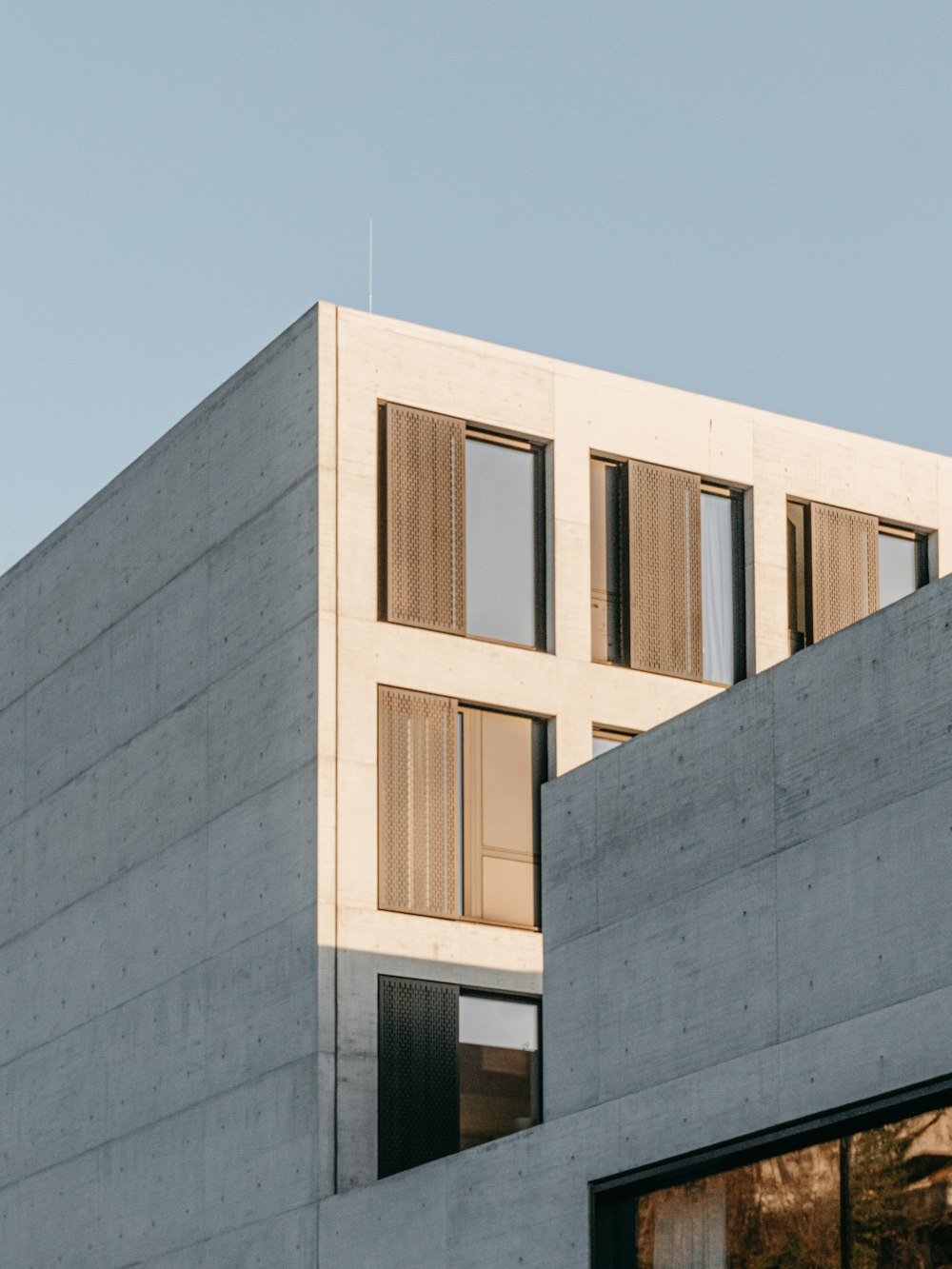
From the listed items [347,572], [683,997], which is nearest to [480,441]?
[347,572]

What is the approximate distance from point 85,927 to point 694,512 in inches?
332

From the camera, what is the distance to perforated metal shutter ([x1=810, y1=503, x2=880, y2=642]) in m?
28.1

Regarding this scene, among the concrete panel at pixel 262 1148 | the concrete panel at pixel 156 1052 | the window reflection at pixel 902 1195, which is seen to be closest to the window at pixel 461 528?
the concrete panel at pixel 156 1052

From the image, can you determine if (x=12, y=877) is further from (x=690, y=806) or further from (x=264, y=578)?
(x=690, y=806)

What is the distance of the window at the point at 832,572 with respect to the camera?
28.0m

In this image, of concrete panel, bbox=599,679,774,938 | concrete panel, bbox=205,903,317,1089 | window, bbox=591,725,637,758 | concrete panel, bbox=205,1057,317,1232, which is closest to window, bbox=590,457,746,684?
window, bbox=591,725,637,758

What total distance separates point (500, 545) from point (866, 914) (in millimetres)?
10059

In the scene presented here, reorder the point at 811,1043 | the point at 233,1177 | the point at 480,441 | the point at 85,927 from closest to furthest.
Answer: the point at 811,1043, the point at 233,1177, the point at 480,441, the point at 85,927

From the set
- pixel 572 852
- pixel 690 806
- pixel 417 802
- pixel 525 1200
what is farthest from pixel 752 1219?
pixel 417 802

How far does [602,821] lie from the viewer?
20.0 metres

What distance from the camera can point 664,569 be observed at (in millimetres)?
27250

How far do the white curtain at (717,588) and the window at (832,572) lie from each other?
0.76 meters

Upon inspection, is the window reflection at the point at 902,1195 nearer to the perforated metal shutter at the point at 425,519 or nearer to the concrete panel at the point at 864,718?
the concrete panel at the point at 864,718

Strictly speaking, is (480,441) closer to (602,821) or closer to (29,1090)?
(602,821)
